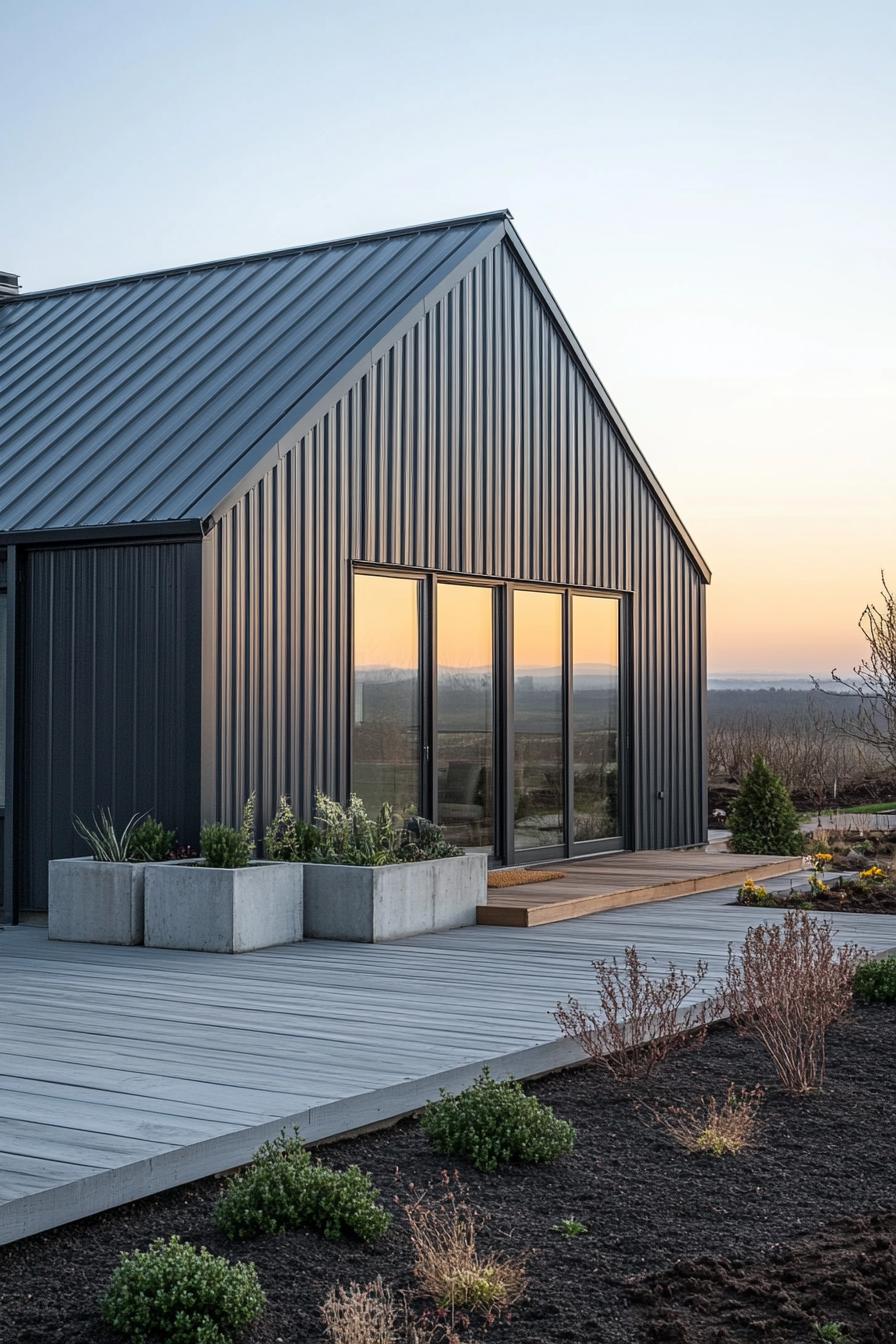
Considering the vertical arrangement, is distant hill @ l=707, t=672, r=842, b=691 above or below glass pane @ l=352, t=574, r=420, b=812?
above

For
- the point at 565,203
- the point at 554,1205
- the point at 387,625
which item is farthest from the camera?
the point at 565,203

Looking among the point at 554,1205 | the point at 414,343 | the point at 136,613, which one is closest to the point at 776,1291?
the point at 554,1205

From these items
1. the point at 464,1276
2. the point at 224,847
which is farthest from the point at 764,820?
the point at 464,1276

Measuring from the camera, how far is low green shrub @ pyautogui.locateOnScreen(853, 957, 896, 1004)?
7.02 m

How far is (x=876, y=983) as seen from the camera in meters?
7.07

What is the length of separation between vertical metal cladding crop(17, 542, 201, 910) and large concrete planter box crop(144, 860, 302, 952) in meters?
0.58

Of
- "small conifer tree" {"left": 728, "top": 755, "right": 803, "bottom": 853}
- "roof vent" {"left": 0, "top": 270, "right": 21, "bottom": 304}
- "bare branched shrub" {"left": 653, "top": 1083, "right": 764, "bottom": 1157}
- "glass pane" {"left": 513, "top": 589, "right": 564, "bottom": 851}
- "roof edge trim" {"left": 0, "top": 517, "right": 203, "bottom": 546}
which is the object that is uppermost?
"roof vent" {"left": 0, "top": 270, "right": 21, "bottom": 304}

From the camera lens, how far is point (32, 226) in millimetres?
18141

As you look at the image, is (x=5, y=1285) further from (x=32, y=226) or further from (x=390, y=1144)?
(x=32, y=226)

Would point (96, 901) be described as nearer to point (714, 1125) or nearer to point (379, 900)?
point (379, 900)

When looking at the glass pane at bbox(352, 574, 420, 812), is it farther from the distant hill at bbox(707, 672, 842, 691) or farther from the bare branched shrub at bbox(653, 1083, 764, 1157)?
the distant hill at bbox(707, 672, 842, 691)

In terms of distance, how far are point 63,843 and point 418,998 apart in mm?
3677

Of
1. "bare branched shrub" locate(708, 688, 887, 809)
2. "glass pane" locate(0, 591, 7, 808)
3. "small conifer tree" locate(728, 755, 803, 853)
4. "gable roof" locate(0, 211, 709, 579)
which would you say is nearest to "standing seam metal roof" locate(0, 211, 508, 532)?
"gable roof" locate(0, 211, 709, 579)

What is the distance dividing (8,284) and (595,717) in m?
7.33
